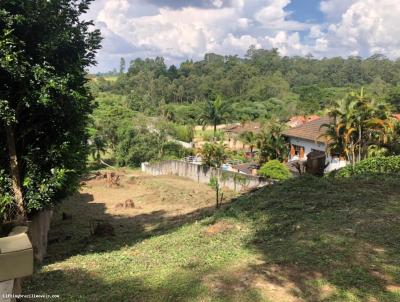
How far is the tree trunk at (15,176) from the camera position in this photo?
9.06 meters

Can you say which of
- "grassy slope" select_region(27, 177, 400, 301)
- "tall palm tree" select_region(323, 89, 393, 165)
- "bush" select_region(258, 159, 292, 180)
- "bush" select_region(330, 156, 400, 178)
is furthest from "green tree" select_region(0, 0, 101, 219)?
"bush" select_region(258, 159, 292, 180)

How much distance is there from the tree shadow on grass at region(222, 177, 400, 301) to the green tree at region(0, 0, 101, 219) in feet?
16.5

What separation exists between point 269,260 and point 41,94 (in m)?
5.68

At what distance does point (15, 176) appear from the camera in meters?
9.19

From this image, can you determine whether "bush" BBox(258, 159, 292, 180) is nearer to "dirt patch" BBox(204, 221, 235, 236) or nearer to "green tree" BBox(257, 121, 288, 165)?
"green tree" BBox(257, 121, 288, 165)

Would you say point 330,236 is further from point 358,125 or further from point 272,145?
point 272,145

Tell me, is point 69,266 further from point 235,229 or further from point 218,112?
point 218,112

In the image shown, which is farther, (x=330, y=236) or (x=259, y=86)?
(x=259, y=86)

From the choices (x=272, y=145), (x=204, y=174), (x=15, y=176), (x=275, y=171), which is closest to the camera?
(x=15, y=176)

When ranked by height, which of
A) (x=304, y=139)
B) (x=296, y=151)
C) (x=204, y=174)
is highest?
(x=304, y=139)

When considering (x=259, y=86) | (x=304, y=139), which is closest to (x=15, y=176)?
(x=304, y=139)

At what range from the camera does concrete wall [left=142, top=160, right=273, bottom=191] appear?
24328 millimetres

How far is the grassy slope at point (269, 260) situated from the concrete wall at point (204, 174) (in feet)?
41.7

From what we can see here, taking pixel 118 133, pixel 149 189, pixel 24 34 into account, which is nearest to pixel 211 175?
pixel 149 189
